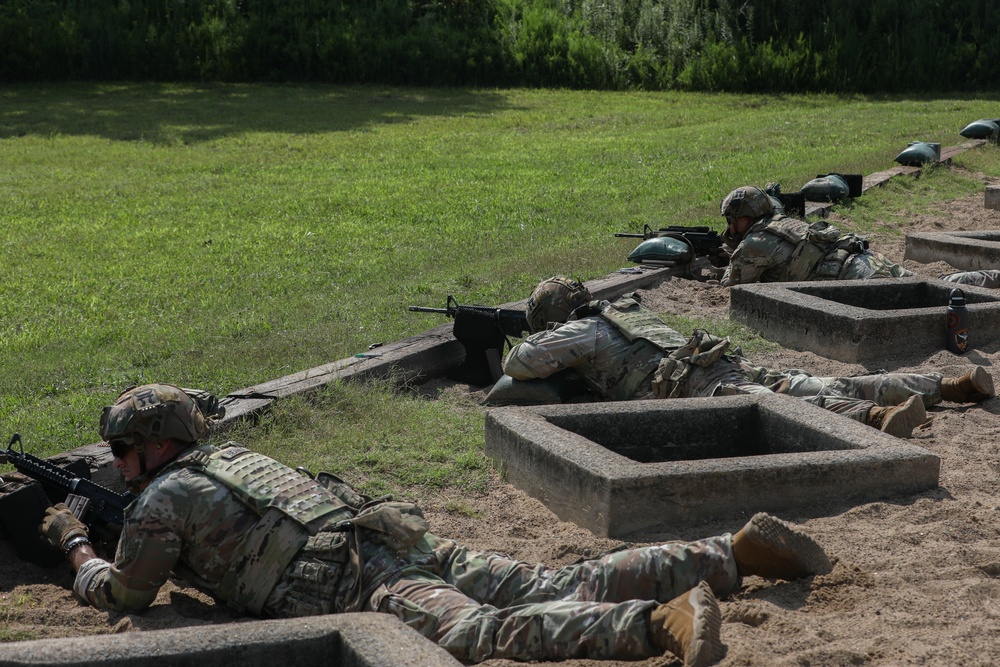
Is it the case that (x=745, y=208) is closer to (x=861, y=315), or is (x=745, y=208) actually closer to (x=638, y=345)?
(x=861, y=315)

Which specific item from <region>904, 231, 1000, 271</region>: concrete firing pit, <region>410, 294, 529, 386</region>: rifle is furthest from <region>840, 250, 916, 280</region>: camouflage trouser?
<region>410, 294, 529, 386</region>: rifle

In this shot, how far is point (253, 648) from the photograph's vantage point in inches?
133

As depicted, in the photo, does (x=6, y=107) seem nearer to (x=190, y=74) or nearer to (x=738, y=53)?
(x=190, y=74)

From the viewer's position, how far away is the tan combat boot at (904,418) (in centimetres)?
593

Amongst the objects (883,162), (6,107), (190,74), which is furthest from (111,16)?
(883,162)

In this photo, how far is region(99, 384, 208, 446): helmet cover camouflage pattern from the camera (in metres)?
4.27

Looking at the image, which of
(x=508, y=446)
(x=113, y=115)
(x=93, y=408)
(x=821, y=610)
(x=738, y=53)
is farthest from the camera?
(x=738, y=53)

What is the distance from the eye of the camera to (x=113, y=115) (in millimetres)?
21859

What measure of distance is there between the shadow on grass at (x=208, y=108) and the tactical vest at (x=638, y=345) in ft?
46.4

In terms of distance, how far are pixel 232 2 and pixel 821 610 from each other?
2659 centimetres

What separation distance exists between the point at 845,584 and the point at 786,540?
30cm

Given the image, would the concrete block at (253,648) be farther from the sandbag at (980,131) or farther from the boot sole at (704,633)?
the sandbag at (980,131)

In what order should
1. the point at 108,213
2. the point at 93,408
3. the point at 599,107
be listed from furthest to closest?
the point at 599,107 → the point at 108,213 → the point at 93,408

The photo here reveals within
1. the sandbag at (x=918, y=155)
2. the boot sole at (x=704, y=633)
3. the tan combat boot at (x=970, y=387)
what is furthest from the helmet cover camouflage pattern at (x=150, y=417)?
the sandbag at (x=918, y=155)
